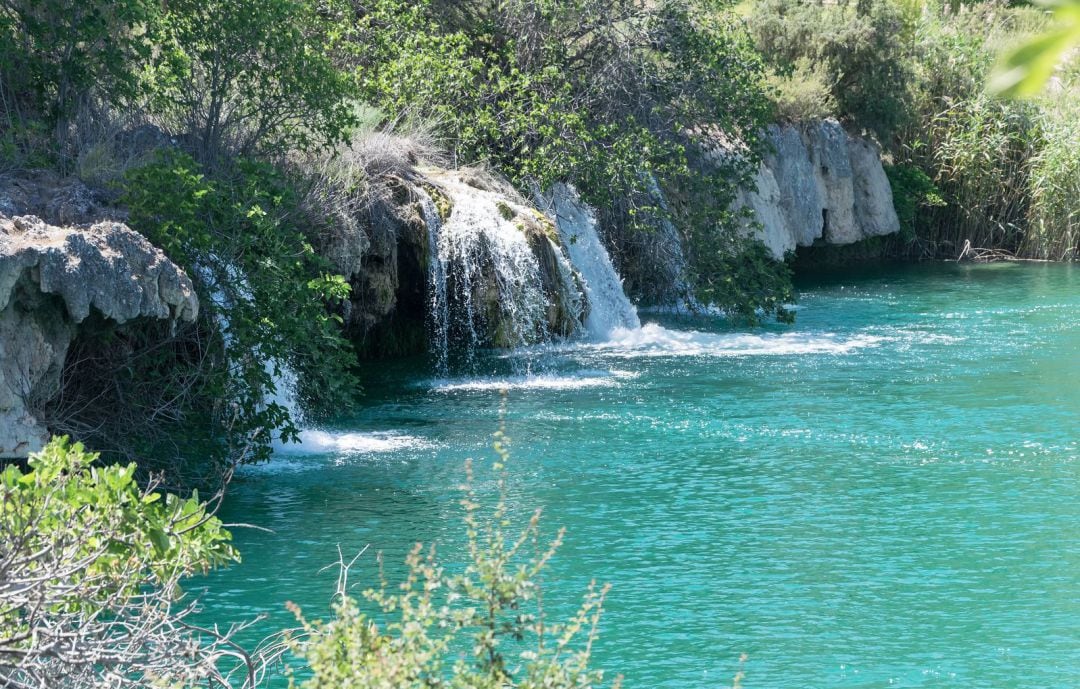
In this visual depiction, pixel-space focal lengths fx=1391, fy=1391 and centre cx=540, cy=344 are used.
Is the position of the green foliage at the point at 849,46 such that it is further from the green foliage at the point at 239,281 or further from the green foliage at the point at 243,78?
the green foliage at the point at 239,281

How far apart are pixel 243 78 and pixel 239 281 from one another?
3793 mm

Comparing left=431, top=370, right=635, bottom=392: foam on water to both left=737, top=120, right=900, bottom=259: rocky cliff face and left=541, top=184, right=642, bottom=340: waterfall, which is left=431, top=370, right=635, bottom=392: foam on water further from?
left=737, top=120, right=900, bottom=259: rocky cliff face

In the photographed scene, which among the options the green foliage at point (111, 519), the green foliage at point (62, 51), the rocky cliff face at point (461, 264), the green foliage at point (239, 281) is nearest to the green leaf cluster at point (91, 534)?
the green foliage at point (111, 519)

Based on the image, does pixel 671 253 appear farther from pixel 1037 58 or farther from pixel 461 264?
pixel 1037 58

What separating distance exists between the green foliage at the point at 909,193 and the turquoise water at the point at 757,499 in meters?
12.1

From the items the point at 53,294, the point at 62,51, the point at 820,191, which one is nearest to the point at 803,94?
the point at 820,191

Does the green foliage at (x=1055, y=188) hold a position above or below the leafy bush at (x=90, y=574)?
above

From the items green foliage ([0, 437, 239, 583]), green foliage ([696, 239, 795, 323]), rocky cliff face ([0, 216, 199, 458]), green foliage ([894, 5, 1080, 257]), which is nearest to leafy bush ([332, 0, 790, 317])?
green foliage ([696, 239, 795, 323])

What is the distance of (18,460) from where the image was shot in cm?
1023

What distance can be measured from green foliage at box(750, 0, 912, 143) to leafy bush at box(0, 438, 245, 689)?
24.2 meters

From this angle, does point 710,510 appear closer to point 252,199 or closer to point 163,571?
point 252,199

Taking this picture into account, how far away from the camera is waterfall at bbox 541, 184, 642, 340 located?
62.7ft

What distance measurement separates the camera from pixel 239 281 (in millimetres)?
11250

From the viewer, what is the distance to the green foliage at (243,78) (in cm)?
1372
